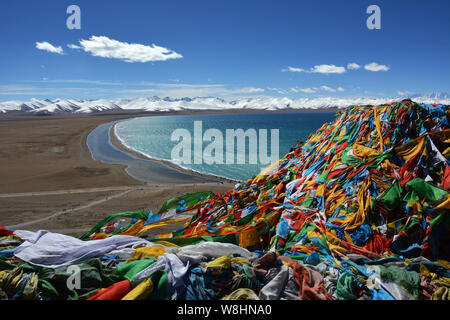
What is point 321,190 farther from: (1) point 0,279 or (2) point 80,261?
(1) point 0,279

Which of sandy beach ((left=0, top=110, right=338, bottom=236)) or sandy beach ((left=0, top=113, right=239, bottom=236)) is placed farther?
sandy beach ((left=0, top=110, right=338, bottom=236))

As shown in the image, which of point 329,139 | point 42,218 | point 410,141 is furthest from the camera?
point 42,218

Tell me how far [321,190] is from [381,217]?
1.64 metres

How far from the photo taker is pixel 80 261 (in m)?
4.27

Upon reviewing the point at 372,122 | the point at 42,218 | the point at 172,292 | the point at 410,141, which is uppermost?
the point at 372,122

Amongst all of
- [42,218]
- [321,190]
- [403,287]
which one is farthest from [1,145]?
[403,287]

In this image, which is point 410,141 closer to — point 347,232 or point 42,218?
point 347,232

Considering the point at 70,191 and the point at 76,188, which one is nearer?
the point at 70,191

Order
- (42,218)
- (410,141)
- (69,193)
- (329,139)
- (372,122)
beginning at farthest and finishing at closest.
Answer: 1. (69,193)
2. (42,218)
3. (329,139)
4. (372,122)
5. (410,141)

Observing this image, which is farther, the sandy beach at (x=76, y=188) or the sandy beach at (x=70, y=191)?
the sandy beach at (x=76, y=188)

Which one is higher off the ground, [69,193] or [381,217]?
[381,217]

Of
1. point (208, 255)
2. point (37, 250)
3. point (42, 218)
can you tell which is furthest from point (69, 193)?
point (208, 255)

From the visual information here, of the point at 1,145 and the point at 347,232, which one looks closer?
the point at 347,232

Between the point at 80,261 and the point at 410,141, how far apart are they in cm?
756
